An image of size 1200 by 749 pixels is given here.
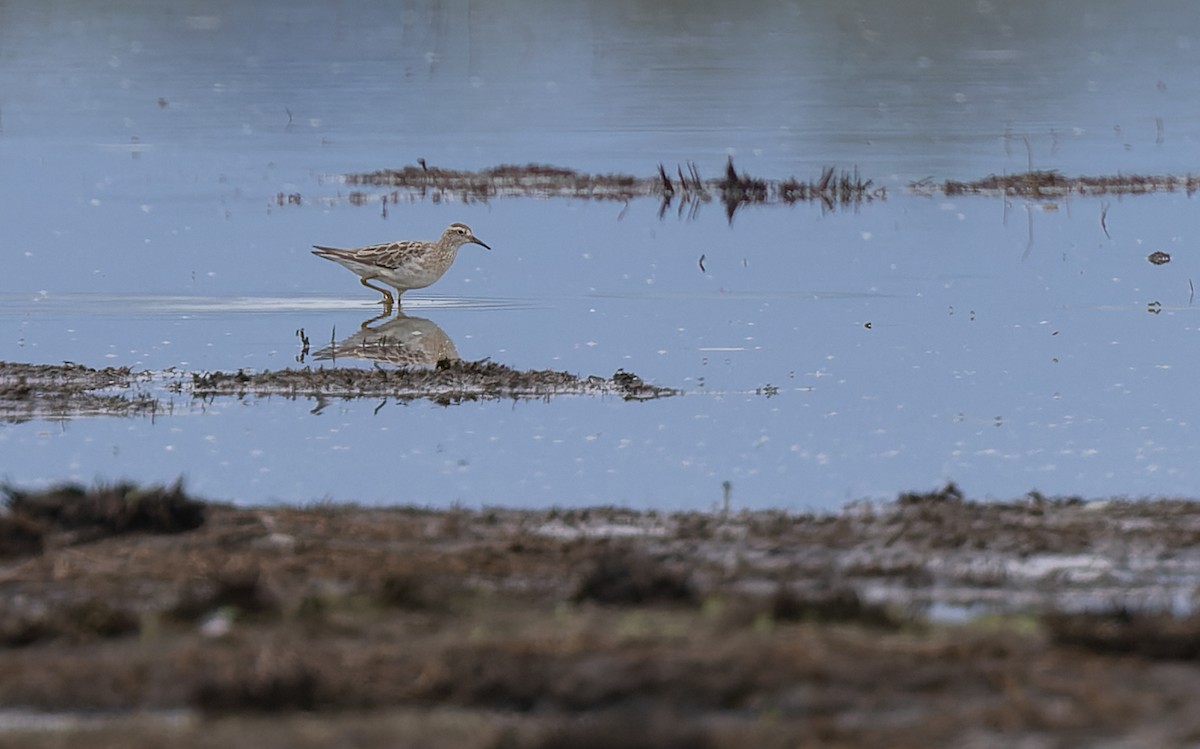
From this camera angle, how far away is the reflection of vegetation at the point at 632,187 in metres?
30.0

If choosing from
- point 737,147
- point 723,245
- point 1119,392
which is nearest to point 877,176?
point 737,147

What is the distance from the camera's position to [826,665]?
802 cm

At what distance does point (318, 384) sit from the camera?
1623cm

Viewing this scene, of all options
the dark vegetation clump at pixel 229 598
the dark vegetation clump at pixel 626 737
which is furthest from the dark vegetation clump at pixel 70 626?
the dark vegetation clump at pixel 626 737

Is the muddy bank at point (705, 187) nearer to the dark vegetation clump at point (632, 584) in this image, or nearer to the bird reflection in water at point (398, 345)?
the bird reflection in water at point (398, 345)

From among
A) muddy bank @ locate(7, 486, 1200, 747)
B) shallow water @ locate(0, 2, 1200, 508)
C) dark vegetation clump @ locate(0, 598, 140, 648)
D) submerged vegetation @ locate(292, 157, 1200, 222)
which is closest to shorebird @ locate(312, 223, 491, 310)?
shallow water @ locate(0, 2, 1200, 508)

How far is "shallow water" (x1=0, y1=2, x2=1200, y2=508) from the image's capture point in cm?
1373

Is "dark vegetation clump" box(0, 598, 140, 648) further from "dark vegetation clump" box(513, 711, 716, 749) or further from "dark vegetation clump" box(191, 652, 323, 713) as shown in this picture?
"dark vegetation clump" box(513, 711, 716, 749)

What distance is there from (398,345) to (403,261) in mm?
2090

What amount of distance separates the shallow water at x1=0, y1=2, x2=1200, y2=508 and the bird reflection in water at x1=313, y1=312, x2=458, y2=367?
0.85 feet

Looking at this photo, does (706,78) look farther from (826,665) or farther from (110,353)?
(826,665)

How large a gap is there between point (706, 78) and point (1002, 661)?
46.2 metres

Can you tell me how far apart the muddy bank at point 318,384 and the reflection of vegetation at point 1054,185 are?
14.8m

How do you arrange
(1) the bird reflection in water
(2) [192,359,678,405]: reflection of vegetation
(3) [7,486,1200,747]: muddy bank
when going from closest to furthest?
(3) [7,486,1200,747]: muddy bank, (2) [192,359,678,405]: reflection of vegetation, (1) the bird reflection in water
